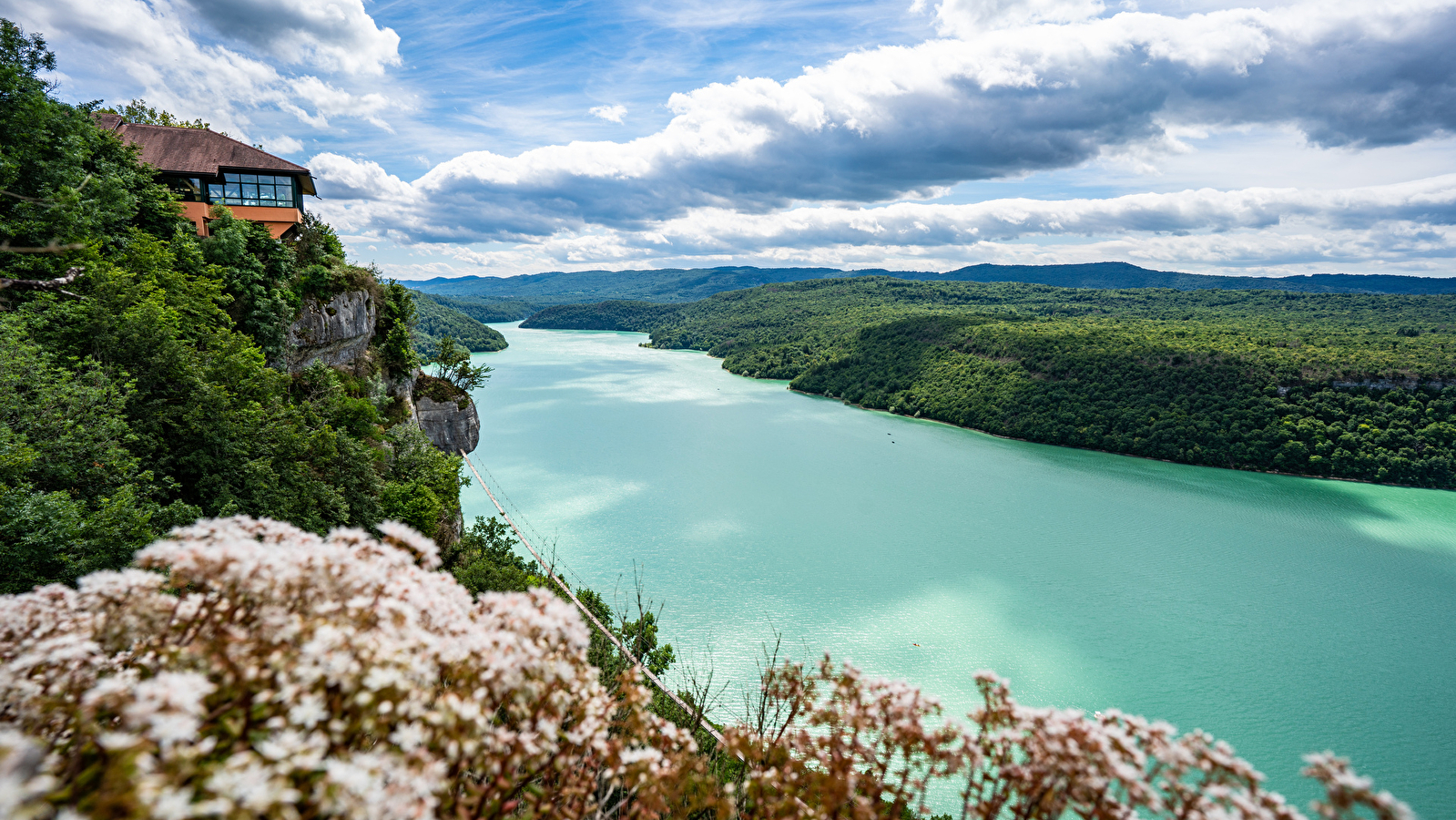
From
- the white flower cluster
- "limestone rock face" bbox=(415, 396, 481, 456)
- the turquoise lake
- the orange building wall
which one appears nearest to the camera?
the white flower cluster

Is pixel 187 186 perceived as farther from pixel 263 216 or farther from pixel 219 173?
pixel 263 216

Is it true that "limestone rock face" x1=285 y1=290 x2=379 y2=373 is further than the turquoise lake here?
Yes

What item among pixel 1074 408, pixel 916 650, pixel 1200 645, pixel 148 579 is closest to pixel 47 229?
pixel 148 579

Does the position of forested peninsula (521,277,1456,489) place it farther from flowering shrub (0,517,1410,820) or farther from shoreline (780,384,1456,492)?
flowering shrub (0,517,1410,820)

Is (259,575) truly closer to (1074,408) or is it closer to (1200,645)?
(1200,645)

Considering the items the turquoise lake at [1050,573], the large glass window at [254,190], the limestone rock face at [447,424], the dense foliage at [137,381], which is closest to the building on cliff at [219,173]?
the large glass window at [254,190]

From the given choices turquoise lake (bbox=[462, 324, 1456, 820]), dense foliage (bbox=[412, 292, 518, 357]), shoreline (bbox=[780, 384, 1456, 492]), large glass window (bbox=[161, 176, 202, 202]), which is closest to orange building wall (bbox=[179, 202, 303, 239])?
large glass window (bbox=[161, 176, 202, 202])
